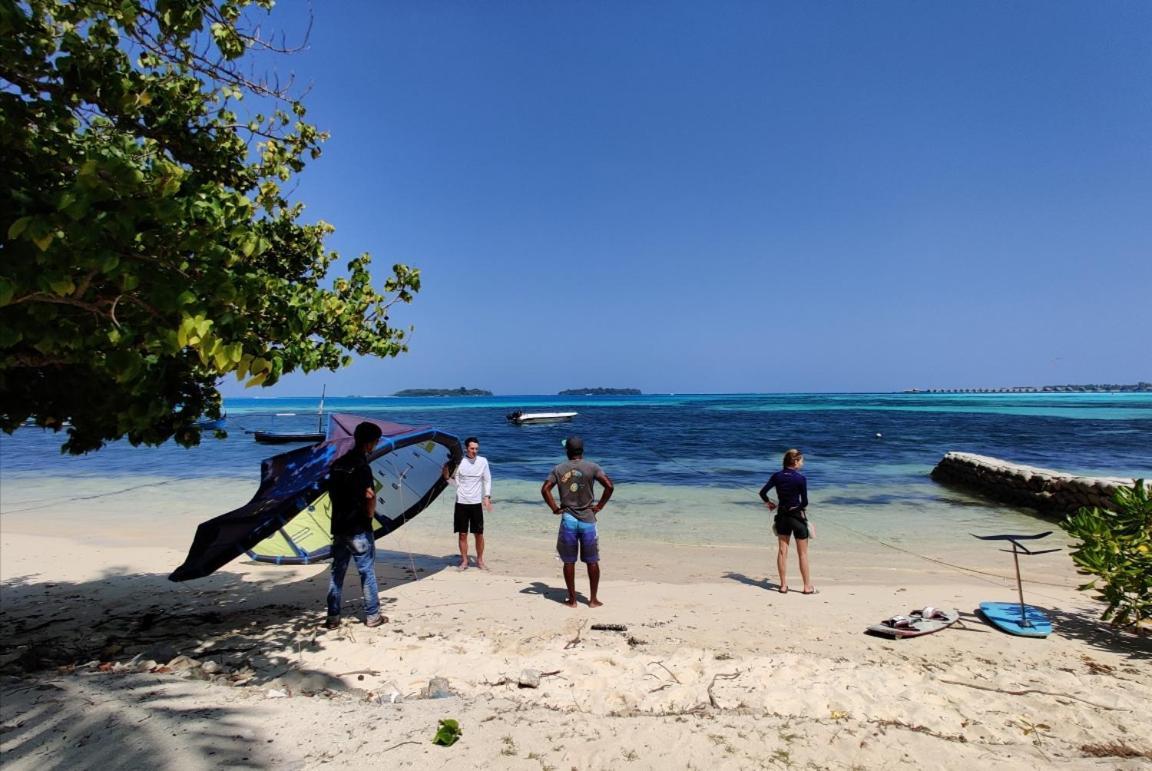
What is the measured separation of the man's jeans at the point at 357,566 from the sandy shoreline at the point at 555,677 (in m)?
0.34

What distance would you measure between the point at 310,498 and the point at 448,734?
3.11 meters

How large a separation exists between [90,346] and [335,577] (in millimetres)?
3746

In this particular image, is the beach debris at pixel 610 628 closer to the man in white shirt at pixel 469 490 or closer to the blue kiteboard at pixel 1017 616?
the man in white shirt at pixel 469 490

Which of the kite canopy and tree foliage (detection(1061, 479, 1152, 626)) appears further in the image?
tree foliage (detection(1061, 479, 1152, 626))

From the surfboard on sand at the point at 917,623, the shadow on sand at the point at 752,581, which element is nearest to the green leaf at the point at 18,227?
the surfboard on sand at the point at 917,623

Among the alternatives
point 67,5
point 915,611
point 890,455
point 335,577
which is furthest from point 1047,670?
point 890,455

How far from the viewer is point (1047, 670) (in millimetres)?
5055

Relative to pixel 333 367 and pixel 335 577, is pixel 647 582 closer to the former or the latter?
pixel 335 577

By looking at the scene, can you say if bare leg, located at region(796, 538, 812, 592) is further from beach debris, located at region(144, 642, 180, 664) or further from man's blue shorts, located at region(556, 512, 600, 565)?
beach debris, located at region(144, 642, 180, 664)

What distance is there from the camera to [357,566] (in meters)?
6.28

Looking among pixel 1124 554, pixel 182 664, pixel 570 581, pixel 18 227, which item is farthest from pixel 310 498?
pixel 1124 554

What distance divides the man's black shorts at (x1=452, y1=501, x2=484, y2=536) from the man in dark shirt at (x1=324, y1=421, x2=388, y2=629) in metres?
2.67

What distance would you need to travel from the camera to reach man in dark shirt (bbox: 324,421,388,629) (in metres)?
6.19

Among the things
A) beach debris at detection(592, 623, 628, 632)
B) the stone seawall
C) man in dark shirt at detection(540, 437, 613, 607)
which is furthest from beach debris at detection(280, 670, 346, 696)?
the stone seawall
